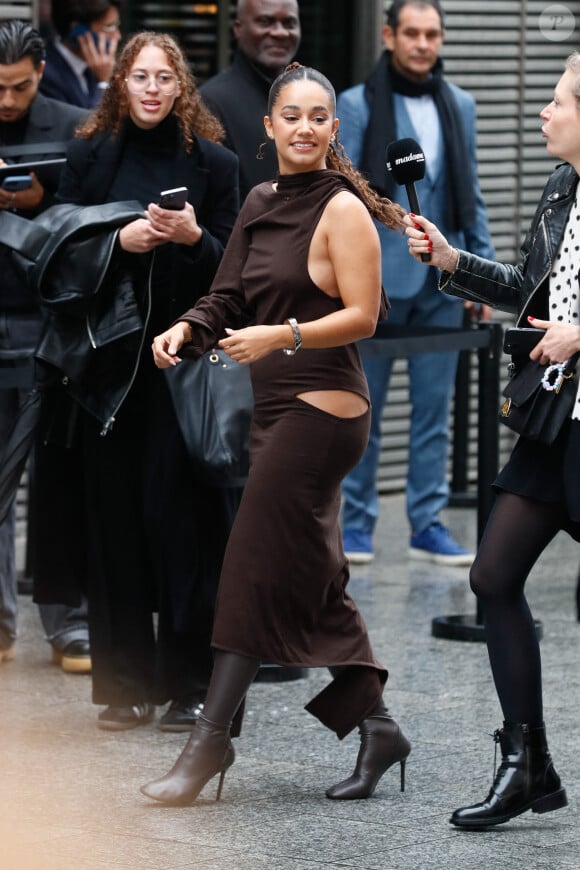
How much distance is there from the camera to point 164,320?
6.02 m

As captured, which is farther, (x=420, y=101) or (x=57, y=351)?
(x=420, y=101)

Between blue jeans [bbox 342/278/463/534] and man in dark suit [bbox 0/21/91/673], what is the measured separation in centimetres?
223

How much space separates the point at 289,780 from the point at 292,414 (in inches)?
44.0

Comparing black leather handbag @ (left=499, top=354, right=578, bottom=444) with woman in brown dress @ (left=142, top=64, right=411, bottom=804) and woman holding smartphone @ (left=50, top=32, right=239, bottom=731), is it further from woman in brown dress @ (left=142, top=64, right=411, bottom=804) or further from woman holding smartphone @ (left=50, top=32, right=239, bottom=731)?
woman holding smartphone @ (left=50, top=32, right=239, bottom=731)

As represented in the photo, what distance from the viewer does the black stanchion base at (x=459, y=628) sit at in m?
7.38

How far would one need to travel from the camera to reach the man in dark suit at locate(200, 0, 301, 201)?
7.10 meters

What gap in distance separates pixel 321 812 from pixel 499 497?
1.01 meters

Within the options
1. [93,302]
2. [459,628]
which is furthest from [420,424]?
[93,302]

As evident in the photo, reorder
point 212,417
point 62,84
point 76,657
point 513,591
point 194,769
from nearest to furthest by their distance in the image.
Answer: point 513,591
point 194,769
point 212,417
point 76,657
point 62,84

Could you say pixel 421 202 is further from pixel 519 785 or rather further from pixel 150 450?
pixel 519 785

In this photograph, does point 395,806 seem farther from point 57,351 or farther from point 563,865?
point 57,351

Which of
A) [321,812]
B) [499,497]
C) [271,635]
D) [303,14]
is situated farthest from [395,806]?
[303,14]

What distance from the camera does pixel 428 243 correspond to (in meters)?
4.95

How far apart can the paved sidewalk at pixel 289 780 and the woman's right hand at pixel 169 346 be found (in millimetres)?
1238
